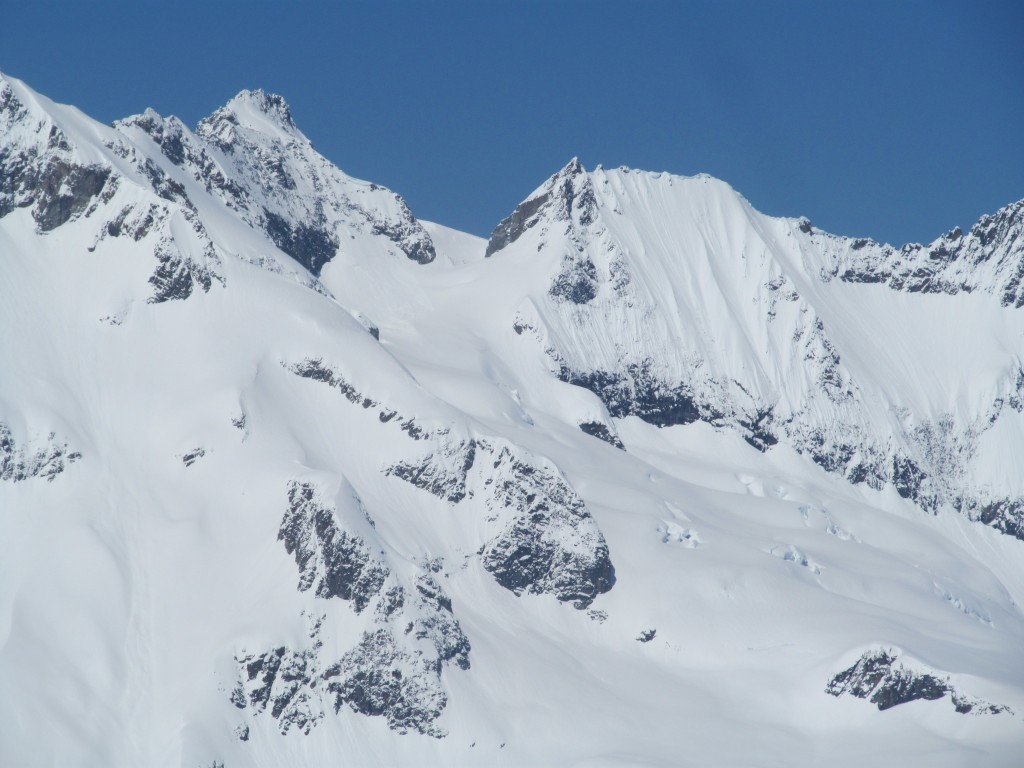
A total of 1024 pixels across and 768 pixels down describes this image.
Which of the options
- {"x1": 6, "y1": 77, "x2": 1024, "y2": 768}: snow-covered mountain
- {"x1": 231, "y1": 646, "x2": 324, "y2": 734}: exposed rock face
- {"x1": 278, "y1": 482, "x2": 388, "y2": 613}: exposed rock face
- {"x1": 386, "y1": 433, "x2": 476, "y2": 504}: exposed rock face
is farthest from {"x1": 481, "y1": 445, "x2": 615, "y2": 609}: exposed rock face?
{"x1": 231, "y1": 646, "x2": 324, "y2": 734}: exposed rock face

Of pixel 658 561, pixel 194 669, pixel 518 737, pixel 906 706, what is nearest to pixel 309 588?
pixel 194 669

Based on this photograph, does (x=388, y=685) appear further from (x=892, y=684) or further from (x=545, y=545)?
(x=892, y=684)

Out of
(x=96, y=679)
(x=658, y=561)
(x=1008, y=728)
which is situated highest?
(x=658, y=561)

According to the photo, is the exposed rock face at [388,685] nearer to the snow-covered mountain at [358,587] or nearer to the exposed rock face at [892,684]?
the snow-covered mountain at [358,587]

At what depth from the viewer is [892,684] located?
161 meters

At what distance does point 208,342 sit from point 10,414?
24954mm

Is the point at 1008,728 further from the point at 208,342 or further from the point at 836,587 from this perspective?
the point at 208,342

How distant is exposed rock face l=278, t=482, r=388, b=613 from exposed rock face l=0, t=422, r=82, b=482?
29.3 meters

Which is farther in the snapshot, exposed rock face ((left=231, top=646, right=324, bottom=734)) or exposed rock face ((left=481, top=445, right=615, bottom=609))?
exposed rock face ((left=481, top=445, right=615, bottom=609))

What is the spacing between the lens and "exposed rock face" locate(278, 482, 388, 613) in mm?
159500

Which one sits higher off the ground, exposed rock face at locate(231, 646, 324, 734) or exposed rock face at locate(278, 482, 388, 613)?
exposed rock face at locate(278, 482, 388, 613)

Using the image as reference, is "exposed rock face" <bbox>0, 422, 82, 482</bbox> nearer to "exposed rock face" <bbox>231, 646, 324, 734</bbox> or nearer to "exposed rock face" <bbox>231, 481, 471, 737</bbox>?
"exposed rock face" <bbox>231, 481, 471, 737</bbox>

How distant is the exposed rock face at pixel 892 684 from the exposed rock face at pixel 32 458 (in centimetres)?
8401

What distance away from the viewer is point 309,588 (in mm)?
159500
